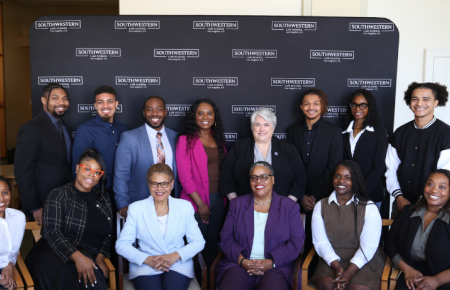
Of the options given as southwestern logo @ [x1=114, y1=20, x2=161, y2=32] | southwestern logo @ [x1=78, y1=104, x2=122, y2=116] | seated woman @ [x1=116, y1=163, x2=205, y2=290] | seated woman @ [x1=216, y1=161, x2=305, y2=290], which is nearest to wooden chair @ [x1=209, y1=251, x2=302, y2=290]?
seated woman @ [x1=216, y1=161, x2=305, y2=290]

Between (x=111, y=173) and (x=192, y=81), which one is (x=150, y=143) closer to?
(x=111, y=173)

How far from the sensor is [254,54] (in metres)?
3.96

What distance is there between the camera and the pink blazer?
10.6 feet

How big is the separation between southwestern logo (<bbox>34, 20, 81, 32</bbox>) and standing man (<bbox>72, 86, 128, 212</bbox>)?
1026mm

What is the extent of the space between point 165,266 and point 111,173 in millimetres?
1201

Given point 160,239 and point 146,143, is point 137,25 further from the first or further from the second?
point 160,239

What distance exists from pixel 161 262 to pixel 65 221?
31.7 inches

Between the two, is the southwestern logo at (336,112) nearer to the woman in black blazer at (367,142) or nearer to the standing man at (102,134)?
the woman in black blazer at (367,142)

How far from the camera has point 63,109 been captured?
11.0 feet

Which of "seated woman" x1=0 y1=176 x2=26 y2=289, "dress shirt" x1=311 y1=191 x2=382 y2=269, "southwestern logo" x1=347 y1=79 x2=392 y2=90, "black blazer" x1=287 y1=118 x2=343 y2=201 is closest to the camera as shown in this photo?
"seated woman" x1=0 y1=176 x2=26 y2=289

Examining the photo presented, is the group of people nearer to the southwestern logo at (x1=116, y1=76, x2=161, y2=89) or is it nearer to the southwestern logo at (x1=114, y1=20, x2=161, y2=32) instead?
the southwestern logo at (x1=116, y1=76, x2=161, y2=89)

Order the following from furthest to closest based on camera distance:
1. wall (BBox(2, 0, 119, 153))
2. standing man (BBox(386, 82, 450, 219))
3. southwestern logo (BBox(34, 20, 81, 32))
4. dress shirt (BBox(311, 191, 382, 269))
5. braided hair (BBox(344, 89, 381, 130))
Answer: wall (BBox(2, 0, 119, 153)), southwestern logo (BBox(34, 20, 81, 32)), braided hair (BBox(344, 89, 381, 130)), standing man (BBox(386, 82, 450, 219)), dress shirt (BBox(311, 191, 382, 269))

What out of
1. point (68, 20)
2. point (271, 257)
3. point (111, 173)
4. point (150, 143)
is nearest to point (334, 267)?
point (271, 257)

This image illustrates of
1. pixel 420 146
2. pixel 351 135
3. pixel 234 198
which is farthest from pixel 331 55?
pixel 234 198
